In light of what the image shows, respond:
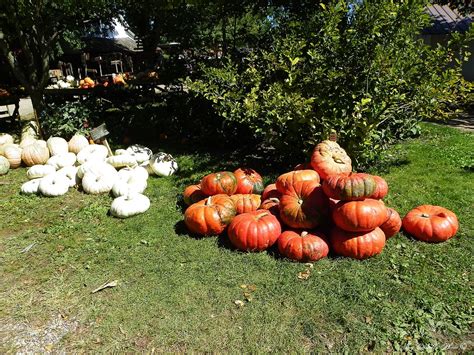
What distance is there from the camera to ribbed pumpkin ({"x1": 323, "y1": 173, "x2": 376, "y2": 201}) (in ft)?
12.0

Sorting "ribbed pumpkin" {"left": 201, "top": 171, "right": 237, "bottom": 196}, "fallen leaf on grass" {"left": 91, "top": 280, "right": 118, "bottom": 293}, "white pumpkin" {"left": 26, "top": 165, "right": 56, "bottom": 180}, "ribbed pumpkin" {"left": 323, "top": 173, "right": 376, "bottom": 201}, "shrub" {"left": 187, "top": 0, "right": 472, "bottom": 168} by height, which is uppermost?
"shrub" {"left": 187, "top": 0, "right": 472, "bottom": 168}

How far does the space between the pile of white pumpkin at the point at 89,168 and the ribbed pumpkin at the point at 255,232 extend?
169 centimetres

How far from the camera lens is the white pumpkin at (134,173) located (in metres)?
6.11

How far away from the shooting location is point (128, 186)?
5797 millimetres

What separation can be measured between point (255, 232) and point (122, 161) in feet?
11.8

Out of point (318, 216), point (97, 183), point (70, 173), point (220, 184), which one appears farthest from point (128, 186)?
point (318, 216)

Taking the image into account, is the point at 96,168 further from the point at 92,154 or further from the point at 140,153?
the point at 140,153

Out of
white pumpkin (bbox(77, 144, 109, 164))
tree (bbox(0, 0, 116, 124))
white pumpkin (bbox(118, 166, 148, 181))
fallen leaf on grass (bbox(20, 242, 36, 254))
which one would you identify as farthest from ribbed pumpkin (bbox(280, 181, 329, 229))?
tree (bbox(0, 0, 116, 124))

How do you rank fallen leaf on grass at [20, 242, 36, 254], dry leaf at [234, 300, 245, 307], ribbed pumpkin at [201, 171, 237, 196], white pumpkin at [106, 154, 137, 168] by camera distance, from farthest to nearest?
white pumpkin at [106, 154, 137, 168], ribbed pumpkin at [201, 171, 237, 196], fallen leaf on grass at [20, 242, 36, 254], dry leaf at [234, 300, 245, 307]

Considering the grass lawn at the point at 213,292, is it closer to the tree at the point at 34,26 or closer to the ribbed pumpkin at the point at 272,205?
the ribbed pumpkin at the point at 272,205

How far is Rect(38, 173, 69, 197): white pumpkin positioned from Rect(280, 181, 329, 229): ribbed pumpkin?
3752 millimetres

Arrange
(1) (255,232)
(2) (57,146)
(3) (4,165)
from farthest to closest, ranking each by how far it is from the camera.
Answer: (2) (57,146) < (3) (4,165) < (1) (255,232)

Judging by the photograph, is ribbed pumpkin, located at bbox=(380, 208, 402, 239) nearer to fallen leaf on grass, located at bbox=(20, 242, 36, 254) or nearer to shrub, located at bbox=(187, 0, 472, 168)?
shrub, located at bbox=(187, 0, 472, 168)

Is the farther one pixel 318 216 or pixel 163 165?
pixel 163 165
